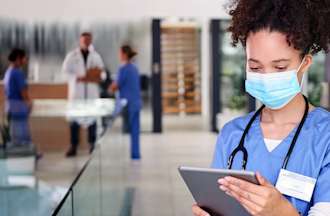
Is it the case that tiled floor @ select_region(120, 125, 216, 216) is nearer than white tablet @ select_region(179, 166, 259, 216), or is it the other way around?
white tablet @ select_region(179, 166, 259, 216)

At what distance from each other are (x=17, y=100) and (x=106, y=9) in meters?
1.90

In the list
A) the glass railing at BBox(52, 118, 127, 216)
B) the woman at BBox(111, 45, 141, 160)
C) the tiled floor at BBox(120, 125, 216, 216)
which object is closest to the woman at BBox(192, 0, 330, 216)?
the glass railing at BBox(52, 118, 127, 216)

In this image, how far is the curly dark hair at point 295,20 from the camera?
1.27 meters

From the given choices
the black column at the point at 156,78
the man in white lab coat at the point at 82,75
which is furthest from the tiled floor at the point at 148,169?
the man in white lab coat at the point at 82,75

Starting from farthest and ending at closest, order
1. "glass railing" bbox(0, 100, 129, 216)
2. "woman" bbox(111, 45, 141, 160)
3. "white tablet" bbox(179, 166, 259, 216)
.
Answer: "woman" bbox(111, 45, 141, 160)
"glass railing" bbox(0, 100, 129, 216)
"white tablet" bbox(179, 166, 259, 216)

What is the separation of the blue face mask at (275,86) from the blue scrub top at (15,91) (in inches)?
248

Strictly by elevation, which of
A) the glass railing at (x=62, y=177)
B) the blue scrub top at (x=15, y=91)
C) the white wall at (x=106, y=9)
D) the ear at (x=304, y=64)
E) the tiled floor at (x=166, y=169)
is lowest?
the tiled floor at (x=166, y=169)

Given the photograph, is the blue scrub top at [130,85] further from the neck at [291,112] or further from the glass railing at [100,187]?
the neck at [291,112]

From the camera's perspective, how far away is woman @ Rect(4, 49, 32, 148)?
24.2ft

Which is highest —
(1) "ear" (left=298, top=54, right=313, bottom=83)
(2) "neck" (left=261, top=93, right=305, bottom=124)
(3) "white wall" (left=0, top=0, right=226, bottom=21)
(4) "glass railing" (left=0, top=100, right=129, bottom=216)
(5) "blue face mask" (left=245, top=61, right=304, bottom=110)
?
(3) "white wall" (left=0, top=0, right=226, bottom=21)

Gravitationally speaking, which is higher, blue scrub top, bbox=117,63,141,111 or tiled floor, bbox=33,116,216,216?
blue scrub top, bbox=117,63,141,111

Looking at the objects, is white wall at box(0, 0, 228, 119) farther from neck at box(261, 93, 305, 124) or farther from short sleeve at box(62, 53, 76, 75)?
neck at box(261, 93, 305, 124)

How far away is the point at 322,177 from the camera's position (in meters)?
1.25

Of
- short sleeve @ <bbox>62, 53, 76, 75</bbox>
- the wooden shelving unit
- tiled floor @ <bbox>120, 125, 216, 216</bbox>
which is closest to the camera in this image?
tiled floor @ <bbox>120, 125, 216, 216</bbox>
